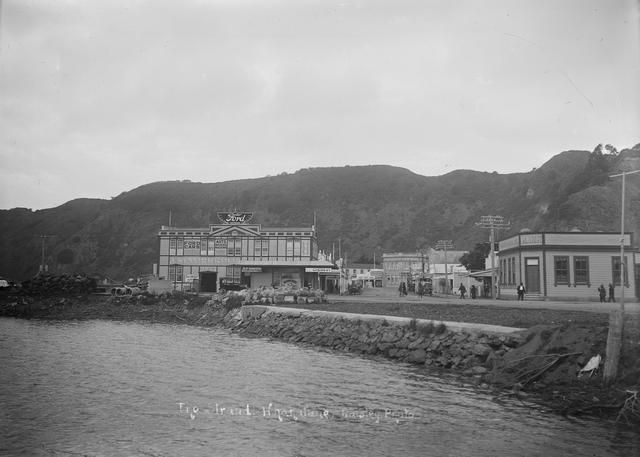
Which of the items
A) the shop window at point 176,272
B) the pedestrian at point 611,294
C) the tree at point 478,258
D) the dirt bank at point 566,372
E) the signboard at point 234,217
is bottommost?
the dirt bank at point 566,372

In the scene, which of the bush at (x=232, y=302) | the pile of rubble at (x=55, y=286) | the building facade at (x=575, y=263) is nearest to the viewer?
the bush at (x=232, y=302)

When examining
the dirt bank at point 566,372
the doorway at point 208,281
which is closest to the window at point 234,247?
the doorway at point 208,281

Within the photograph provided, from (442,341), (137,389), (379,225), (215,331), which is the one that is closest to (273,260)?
(215,331)

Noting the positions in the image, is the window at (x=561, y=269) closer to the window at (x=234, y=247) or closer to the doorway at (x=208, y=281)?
the doorway at (x=208, y=281)

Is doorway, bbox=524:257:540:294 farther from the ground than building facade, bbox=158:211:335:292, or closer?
closer

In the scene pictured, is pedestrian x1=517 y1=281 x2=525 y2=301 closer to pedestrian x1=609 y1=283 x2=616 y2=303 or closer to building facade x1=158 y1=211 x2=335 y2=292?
pedestrian x1=609 y1=283 x2=616 y2=303

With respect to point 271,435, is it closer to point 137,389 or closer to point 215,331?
point 137,389

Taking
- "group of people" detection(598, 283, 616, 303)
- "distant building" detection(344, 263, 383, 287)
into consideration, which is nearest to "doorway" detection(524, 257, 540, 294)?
"group of people" detection(598, 283, 616, 303)
